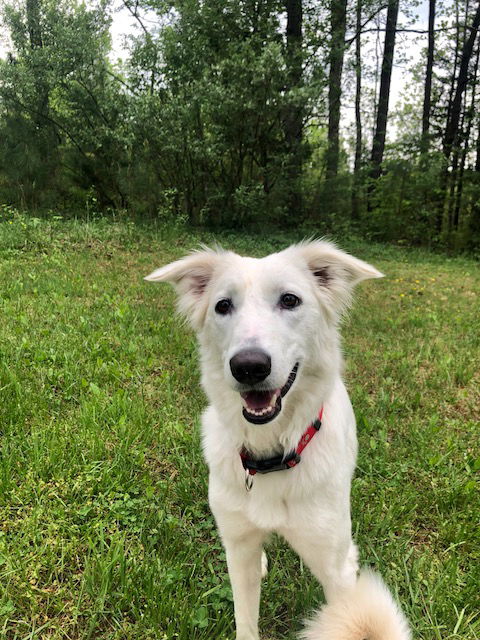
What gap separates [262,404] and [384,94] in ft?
61.2

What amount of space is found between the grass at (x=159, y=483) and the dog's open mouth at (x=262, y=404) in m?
0.95

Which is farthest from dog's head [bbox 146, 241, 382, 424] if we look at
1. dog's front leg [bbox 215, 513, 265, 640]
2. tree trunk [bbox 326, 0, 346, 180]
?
tree trunk [bbox 326, 0, 346, 180]

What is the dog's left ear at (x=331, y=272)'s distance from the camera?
2009mm

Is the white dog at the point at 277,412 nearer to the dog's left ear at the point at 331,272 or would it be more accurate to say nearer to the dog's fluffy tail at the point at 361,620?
the dog's left ear at the point at 331,272

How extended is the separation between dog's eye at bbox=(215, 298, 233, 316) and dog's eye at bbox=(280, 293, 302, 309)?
0.23 meters

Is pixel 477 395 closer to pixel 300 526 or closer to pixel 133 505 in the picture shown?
pixel 300 526

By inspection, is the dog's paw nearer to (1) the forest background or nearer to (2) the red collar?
(2) the red collar

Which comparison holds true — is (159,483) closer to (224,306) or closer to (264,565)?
(264,565)

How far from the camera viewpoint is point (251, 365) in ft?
5.08

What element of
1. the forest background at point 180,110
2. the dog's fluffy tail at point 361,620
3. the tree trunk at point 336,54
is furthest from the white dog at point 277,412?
the tree trunk at point 336,54

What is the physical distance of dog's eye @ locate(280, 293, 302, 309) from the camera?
187 centimetres

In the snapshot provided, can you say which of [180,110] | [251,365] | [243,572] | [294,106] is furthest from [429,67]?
[243,572]

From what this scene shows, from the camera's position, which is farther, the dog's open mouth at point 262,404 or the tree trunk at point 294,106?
the tree trunk at point 294,106

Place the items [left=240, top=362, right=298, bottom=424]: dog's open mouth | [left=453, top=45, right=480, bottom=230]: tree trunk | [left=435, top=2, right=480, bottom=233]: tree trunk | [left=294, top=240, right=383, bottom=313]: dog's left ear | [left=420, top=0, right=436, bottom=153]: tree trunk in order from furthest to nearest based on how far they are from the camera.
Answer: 1. [left=420, top=0, right=436, bottom=153]: tree trunk
2. [left=435, top=2, right=480, bottom=233]: tree trunk
3. [left=453, top=45, right=480, bottom=230]: tree trunk
4. [left=294, top=240, right=383, bottom=313]: dog's left ear
5. [left=240, top=362, right=298, bottom=424]: dog's open mouth
